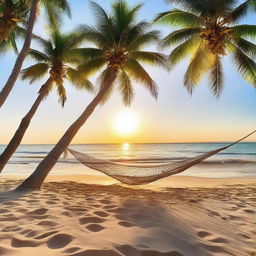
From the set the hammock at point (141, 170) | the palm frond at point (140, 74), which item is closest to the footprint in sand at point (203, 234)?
the hammock at point (141, 170)

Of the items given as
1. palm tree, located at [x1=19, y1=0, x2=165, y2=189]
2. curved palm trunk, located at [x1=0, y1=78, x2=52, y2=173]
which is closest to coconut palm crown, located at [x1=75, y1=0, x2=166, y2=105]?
palm tree, located at [x1=19, y1=0, x2=165, y2=189]

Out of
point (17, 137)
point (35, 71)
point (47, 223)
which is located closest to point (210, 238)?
point (47, 223)

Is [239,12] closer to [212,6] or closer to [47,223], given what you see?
[212,6]

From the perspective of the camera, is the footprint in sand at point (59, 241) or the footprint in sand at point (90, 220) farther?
the footprint in sand at point (90, 220)

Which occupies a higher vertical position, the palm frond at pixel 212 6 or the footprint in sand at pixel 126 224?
the palm frond at pixel 212 6

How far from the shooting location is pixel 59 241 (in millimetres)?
2016

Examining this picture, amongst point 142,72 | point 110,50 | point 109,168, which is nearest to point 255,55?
point 142,72

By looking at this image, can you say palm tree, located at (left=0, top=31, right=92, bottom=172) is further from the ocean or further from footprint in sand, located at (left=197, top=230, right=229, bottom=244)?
footprint in sand, located at (left=197, top=230, right=229, bottom=244)

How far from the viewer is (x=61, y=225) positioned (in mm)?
2404

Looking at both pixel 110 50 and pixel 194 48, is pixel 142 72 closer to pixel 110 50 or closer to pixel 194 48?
pixel 110 50

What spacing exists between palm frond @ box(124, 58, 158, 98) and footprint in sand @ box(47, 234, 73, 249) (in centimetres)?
627

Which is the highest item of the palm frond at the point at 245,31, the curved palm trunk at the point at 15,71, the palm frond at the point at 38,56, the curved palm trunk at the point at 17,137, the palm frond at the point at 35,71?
the palm frond at the point at 245,31

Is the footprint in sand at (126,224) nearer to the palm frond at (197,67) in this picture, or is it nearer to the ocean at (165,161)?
the palm frond at (197,67)

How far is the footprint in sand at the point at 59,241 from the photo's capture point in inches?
76.1
